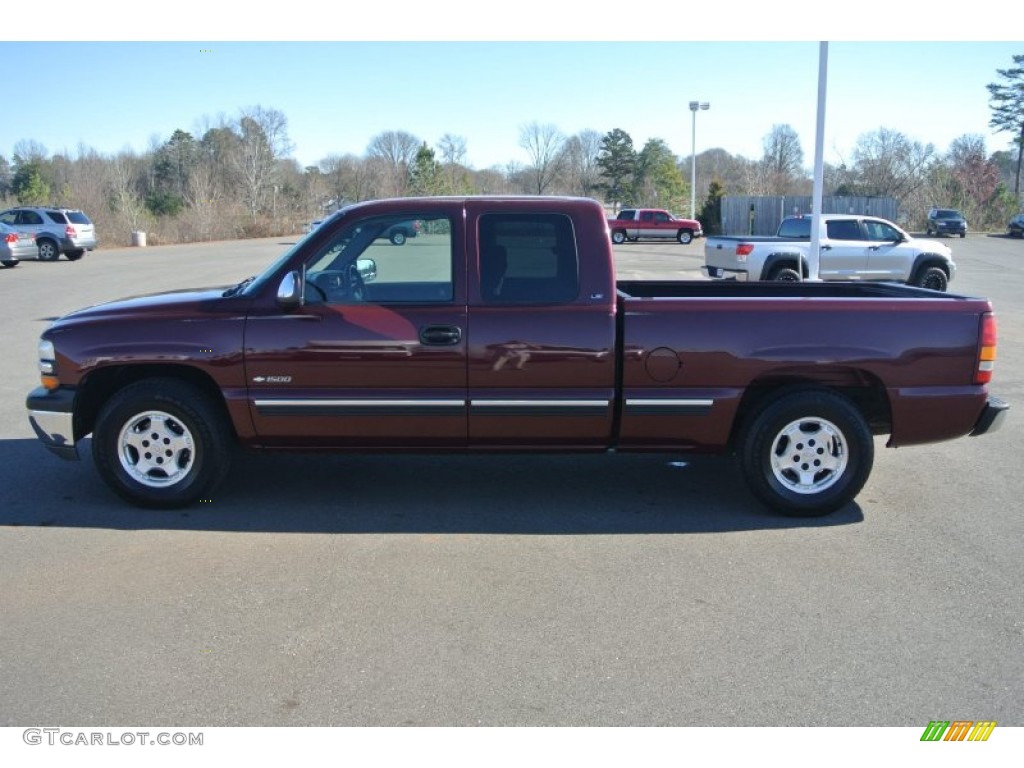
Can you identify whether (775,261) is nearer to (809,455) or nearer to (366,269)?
(809,455)

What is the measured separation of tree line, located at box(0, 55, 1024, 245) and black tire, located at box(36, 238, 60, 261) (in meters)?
17.8

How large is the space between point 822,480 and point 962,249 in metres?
40.5

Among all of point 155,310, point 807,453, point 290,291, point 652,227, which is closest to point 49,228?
point 652,227

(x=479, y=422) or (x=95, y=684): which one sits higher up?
(x=479, y=422)

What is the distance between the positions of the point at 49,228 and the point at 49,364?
2874 cm

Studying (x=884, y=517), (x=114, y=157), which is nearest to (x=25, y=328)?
(x=884, y=517)

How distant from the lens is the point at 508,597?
4.29m

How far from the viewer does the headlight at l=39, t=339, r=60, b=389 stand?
17.7 ft

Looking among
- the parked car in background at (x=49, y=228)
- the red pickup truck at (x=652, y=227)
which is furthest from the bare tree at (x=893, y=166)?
the parked car in background at (x=49, y=228)

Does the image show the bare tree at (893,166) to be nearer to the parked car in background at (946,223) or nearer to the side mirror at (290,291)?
the parked car in background at (946,223)

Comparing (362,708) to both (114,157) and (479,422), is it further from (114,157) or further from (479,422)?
(114,157)

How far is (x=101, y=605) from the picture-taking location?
165 inches

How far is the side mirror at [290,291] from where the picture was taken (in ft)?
16.8
